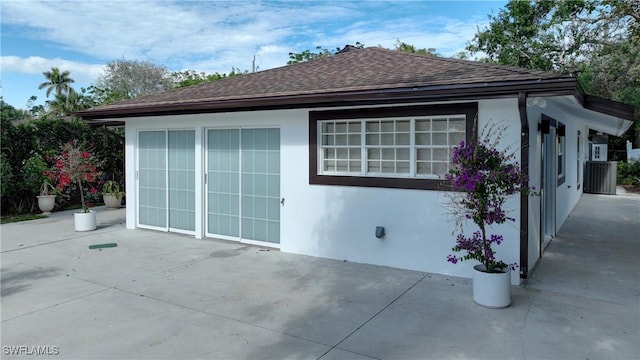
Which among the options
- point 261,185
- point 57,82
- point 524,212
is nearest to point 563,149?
point 524,212

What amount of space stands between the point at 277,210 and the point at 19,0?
26.3 feet

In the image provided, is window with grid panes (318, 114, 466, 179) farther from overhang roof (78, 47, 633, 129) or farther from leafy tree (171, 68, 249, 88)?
leafy tree (171, 68, 249, 88)

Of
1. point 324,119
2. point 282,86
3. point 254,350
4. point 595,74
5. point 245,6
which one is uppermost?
point 245,6

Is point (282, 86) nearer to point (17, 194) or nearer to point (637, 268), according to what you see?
A: point (637, 268)

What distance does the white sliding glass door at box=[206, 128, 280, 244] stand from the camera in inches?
292

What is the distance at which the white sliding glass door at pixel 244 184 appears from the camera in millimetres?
7410

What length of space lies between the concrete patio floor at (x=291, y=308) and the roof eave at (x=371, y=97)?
236 cm

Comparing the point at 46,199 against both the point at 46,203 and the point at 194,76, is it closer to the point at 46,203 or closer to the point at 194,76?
the point at 46,203

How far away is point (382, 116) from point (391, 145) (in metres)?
0.44

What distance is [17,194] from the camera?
1133cm

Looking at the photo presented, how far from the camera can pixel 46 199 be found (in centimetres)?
1134

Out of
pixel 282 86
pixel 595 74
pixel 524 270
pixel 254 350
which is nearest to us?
pixel 254 350

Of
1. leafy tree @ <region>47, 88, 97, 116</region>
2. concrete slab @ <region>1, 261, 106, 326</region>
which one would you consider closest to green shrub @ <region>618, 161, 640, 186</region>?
concrete slab @ <region>1, 261, 106, 326</region>

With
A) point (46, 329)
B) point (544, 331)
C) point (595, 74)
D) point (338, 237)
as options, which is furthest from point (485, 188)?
point (595, 74)
